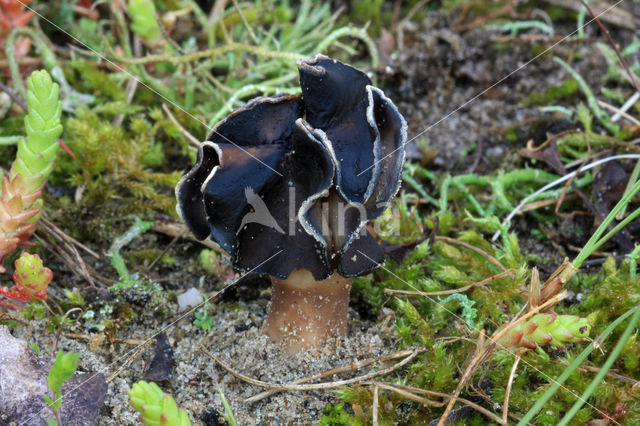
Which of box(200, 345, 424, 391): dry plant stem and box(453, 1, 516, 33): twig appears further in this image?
box(453, 1, 516, 33): twig

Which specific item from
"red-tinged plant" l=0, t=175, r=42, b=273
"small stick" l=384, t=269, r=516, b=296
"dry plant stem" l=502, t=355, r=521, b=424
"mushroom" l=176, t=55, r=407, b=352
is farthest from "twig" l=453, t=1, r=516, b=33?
"red-tinged plant" l=0, t=175, r=42, b=273

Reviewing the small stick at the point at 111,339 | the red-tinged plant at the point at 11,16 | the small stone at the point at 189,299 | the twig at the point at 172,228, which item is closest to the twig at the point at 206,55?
the red-tinged plant at the point at 11,16

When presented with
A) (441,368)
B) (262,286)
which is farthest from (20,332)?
(441,368)

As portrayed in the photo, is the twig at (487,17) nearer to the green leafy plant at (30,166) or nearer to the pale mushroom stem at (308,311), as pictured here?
the pale mushroom stem at (308,311)

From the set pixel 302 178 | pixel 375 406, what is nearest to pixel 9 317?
pixel 302 178

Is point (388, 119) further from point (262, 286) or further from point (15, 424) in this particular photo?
point (15, 424)

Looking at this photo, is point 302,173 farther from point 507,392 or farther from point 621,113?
point 621,113

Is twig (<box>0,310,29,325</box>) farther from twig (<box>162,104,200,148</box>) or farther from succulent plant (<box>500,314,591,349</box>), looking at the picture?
succulent plant (<box>500,314,591,349</box>)
